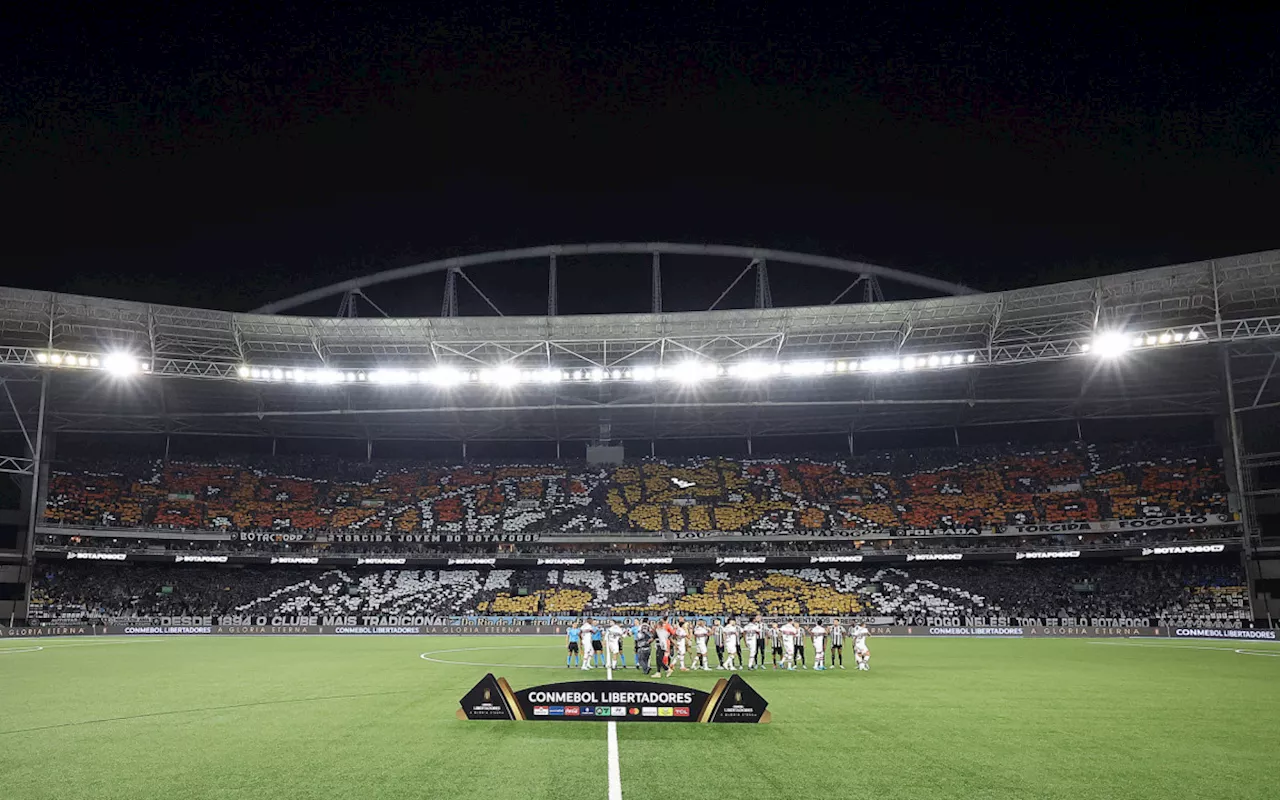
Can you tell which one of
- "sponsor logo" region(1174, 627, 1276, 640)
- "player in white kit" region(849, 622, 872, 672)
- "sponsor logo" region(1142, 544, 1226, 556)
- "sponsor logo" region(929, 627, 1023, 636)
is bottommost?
"sponsor logo" region(929, 627, 1023, 636)

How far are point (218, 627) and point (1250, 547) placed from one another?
5593 cm

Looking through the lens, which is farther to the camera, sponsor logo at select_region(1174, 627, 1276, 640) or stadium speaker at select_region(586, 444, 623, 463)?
stadium speaker at select_region(586, 444, 623, 463)

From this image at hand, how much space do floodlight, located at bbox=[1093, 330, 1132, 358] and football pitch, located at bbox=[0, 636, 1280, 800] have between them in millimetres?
16543

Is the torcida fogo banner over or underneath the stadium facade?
underneath

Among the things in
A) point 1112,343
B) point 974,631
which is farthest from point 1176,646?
point 1112,343

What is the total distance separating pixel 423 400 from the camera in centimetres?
5522

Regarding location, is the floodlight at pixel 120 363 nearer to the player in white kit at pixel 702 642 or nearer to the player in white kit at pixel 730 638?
the player in white kit at pixel 702 642

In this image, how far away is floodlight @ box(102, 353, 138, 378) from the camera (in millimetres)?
38750

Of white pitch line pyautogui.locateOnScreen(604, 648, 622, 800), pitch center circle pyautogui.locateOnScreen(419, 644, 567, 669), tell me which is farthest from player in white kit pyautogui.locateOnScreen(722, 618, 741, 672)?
white pitch line pyautogui.locateOnScreen(604, 648, 622, 800)

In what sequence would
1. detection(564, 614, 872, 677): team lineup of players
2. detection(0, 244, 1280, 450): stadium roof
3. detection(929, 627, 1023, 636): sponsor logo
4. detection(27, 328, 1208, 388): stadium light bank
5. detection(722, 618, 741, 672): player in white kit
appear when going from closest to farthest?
detection(564, 614, 872, 677): team lineup of players → detection(722, 618, 741, 672): player in white kit → detection(0, 244, 1280, 450): stadium roof → detection(27, 328, 1208, 388): stadium light bank → detection(929, 627, 1023, 636): sponsor logo

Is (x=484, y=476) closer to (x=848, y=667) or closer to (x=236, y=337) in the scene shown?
(x=236, y=337)

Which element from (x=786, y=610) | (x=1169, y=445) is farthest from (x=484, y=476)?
Answer: (x=1169, y=445)

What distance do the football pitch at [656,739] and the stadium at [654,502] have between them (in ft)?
0.86

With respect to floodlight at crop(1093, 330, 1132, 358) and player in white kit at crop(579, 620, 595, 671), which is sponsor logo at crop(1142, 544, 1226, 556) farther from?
player in white kit at crop(579, 620, 595, 671)
